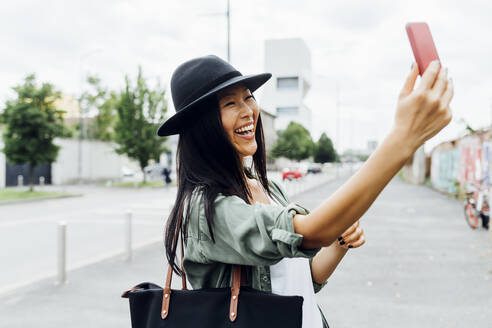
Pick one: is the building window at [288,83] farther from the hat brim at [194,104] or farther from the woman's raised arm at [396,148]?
the woman's raised arm at [396,148]

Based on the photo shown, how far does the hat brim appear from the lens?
1398mm

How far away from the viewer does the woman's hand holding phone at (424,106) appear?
0.94 m

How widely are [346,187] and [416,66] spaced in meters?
0.29

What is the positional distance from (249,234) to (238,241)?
3 centimetres

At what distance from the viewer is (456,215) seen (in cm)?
1388

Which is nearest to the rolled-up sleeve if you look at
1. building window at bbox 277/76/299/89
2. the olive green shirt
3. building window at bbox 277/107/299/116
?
the olive green shirt

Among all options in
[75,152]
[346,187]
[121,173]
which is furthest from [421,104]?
[121,173]

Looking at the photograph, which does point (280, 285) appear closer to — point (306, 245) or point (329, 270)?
point (329, 270)

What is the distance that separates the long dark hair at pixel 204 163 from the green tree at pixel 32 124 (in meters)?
23.0

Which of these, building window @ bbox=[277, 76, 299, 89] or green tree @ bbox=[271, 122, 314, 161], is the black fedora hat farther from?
building window @ bbox=[277, 76, 299, 89]

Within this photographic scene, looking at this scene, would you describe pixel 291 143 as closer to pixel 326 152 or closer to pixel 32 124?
pixel 32 124

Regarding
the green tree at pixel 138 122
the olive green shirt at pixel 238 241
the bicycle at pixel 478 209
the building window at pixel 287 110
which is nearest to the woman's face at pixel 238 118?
the olive green shirt at pixel 238 241

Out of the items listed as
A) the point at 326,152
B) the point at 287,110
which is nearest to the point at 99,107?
the point at 326,152

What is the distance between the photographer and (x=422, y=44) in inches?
37.7
